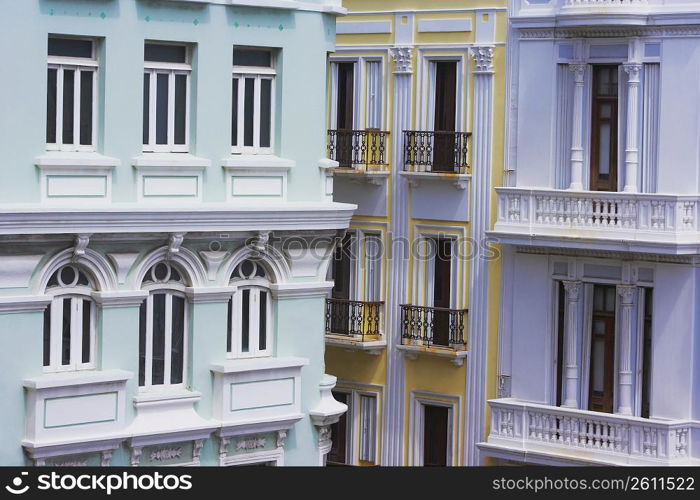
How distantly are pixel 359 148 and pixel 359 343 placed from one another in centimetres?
437

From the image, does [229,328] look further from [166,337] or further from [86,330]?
[86,330]

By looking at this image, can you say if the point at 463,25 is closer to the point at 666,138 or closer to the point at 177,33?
the point at 666,138

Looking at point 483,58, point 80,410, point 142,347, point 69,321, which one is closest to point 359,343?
point 483,58

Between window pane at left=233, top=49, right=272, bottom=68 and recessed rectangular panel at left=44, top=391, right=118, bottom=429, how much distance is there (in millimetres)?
6389

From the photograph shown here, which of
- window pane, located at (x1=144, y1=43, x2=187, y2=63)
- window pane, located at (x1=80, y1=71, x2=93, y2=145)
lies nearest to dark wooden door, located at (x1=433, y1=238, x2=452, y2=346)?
window pane, located at (x1=144, y1=43, x2=187, y2=63)

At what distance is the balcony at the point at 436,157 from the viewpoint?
147 ft

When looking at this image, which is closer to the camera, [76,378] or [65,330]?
[76,378]

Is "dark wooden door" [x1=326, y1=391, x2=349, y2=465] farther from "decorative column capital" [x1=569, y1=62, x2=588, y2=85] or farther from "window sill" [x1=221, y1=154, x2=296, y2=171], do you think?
"window sill" [x1=221, y1=154, x2=296, y2=171]

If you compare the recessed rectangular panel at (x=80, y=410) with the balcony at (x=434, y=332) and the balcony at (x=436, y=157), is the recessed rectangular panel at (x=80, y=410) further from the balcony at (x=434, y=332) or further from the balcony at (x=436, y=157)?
the balcony at (x=436, y=157)

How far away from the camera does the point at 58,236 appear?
33281 millimetres

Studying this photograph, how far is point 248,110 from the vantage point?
36594 mm

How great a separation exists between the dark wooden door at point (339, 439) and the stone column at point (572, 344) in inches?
245

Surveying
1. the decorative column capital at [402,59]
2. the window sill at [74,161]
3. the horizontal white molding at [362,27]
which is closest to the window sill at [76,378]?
the window sill at [74,161]
